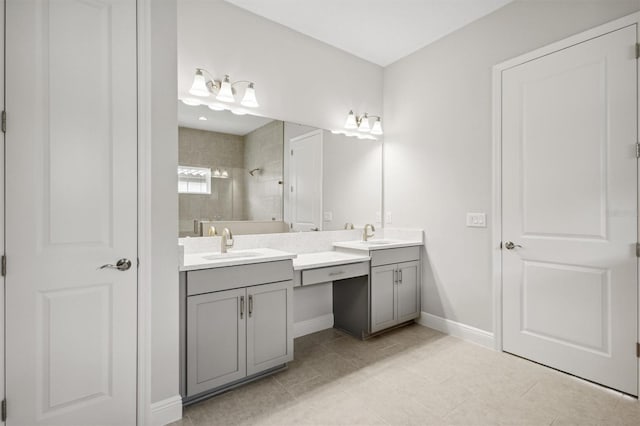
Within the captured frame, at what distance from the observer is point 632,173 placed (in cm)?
195

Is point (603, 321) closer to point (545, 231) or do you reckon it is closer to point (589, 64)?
point (545, 231)

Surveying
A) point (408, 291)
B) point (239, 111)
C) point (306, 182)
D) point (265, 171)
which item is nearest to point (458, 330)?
point (408, 291)

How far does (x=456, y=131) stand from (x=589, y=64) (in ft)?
3.28

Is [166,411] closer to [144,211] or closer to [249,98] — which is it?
[144,211]

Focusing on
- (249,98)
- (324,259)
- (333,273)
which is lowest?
(333,273)

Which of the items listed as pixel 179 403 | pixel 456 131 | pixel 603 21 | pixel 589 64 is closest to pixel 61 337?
pixel 179 403

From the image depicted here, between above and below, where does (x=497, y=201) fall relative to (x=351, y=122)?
below

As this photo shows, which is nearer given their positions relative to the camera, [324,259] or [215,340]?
[215,340]

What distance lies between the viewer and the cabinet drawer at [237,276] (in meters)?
1.83

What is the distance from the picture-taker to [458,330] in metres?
2.89

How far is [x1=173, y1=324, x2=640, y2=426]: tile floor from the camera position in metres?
1.75

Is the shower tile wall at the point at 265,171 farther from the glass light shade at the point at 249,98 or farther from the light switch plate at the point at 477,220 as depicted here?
the light switch plate at the point at 477,220

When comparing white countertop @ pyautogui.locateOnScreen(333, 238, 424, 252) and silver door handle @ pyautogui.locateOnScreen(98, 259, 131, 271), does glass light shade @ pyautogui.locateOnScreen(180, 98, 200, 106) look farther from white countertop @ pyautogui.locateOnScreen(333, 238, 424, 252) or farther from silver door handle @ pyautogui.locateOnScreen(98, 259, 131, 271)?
white countertop @ pyautogui.locateOnScreen(333, 238, 424, 252)

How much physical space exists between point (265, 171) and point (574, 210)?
237cm
